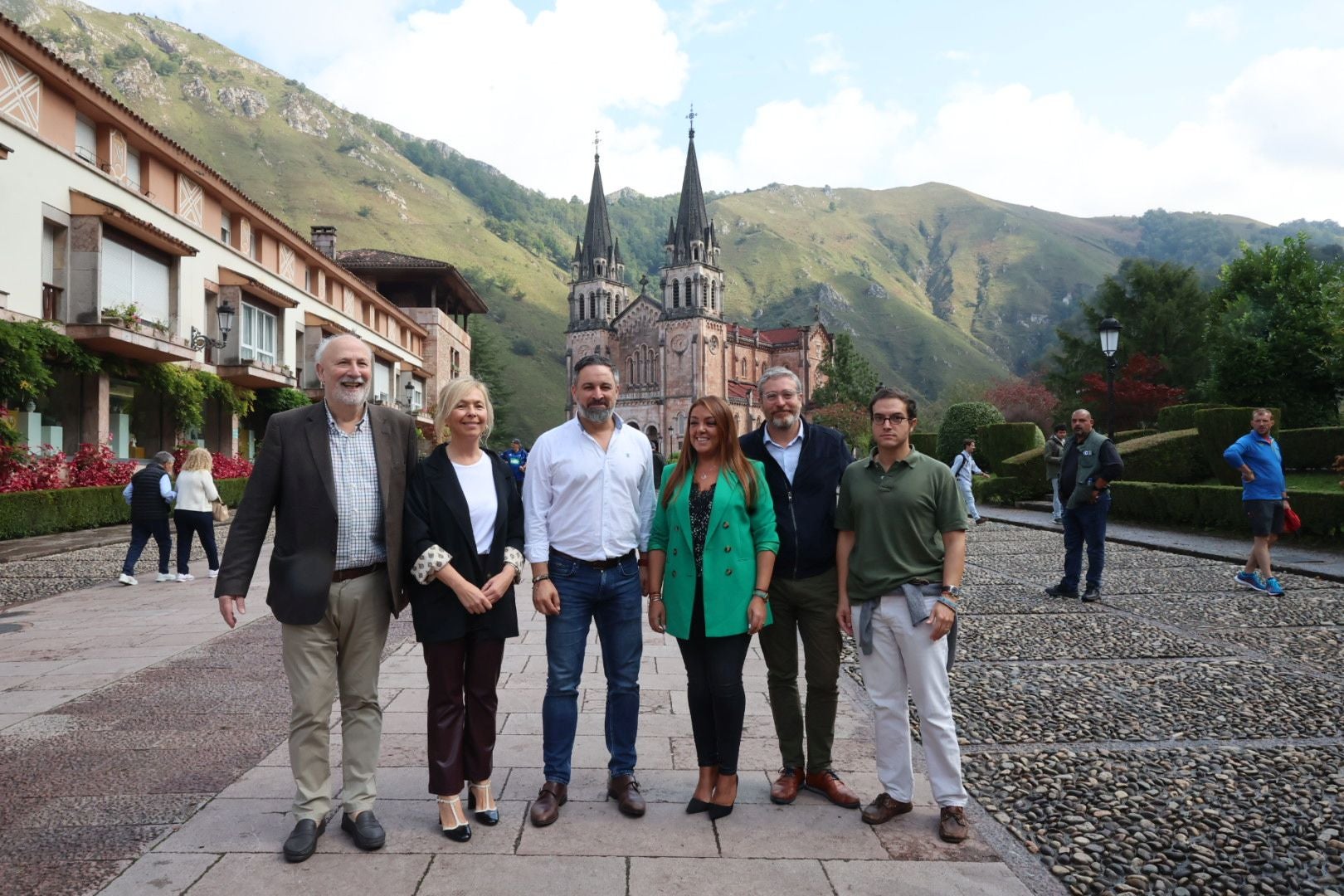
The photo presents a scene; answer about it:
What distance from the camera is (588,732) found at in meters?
5.01

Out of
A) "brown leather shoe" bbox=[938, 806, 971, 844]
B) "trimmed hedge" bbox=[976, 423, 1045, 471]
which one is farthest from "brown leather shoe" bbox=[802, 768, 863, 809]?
"trimmed hedge" bbox=[976, 423, 1045, 471]

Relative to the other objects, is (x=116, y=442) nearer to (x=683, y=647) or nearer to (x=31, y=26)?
(x=683, y=647)

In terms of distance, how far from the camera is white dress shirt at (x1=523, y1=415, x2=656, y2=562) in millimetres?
3852

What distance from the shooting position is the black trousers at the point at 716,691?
3820 millimetres

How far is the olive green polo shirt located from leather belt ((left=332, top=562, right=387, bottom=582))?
2.09 meters

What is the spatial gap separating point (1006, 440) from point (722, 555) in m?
27.8

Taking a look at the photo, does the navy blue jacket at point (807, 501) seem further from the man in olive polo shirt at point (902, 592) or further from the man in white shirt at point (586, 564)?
the man in white shirt at point (586, 564)

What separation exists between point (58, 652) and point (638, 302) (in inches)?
3059

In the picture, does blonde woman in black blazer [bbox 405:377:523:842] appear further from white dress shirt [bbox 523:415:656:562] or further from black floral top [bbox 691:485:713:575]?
black floral top [bbox 691:485:713:575]

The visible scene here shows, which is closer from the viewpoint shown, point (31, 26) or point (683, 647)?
point (683, 647)

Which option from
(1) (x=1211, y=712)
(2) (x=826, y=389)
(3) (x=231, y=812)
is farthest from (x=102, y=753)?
(2) (x=826, y=389)

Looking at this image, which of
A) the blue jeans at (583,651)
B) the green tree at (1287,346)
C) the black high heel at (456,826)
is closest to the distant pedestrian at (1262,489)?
the blue jeans at (583,651)

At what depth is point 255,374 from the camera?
27562 millimetres

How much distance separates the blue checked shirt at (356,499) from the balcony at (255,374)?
26.3m
